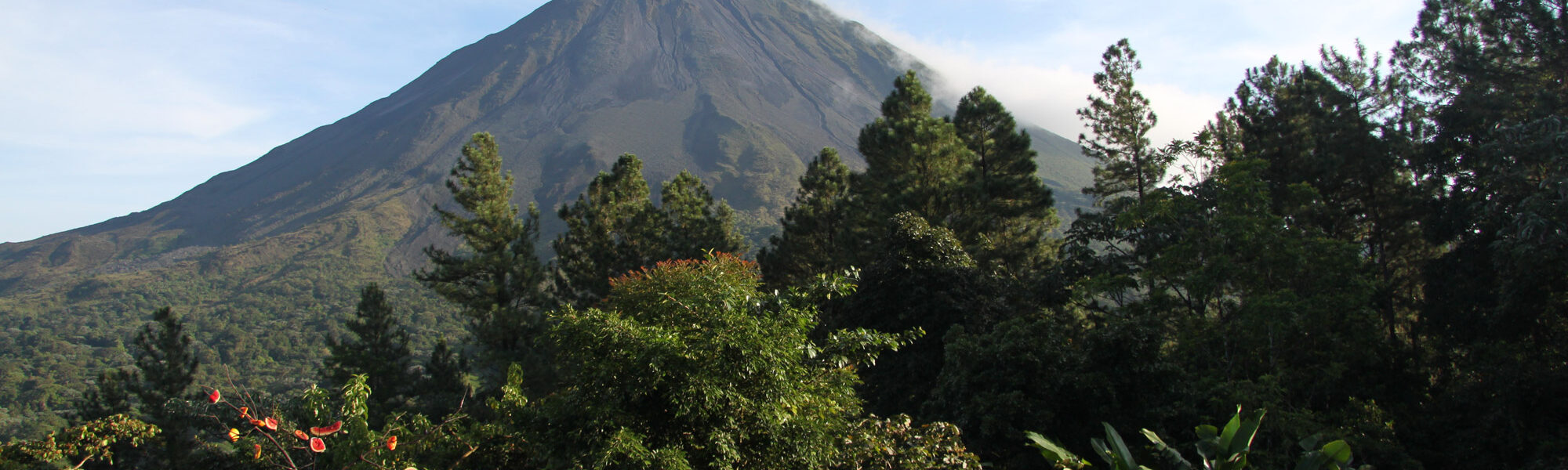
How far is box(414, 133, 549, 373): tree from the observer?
25469 mm

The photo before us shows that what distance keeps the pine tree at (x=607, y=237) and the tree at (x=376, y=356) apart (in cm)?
612

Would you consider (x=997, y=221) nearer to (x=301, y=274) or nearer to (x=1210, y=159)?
(x=1210, y=159)

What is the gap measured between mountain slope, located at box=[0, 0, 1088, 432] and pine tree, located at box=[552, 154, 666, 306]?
70.6m

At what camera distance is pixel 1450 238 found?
16.8 meters

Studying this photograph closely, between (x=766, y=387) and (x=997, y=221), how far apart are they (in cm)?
1941

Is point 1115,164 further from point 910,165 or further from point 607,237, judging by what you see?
point 607,237

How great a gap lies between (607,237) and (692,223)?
127 inches

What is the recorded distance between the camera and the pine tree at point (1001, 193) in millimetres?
23094

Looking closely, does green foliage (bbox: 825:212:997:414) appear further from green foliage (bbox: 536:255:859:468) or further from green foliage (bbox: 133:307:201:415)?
green foliage (bbox: 133:307:201:415)

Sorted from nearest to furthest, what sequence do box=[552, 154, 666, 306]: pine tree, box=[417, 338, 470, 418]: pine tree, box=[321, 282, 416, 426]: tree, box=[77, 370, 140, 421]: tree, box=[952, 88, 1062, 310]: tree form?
box=[952, 88, 1062, 310]: tree, box=[77, 370, 140, 421]: tree, box=[417, 338, 470, 418]: pine tree, box=[321, 282, 416, 426]: tree, box=[552, 154, 666, 306]: pine tree

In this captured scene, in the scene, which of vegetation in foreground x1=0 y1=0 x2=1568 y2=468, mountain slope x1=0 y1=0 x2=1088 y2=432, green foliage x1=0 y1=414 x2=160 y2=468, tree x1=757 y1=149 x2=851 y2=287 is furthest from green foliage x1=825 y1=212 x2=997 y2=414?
mountain slope x1=0 y1=0 x2=1088 y2=432

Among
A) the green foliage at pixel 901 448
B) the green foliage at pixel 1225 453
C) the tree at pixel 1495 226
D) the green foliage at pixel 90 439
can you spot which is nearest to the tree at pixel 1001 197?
the tree at pixel 1495 226

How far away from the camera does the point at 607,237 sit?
3016 cm

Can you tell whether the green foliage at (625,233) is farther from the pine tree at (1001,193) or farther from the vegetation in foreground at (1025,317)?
the pine tree at (1001,193)
